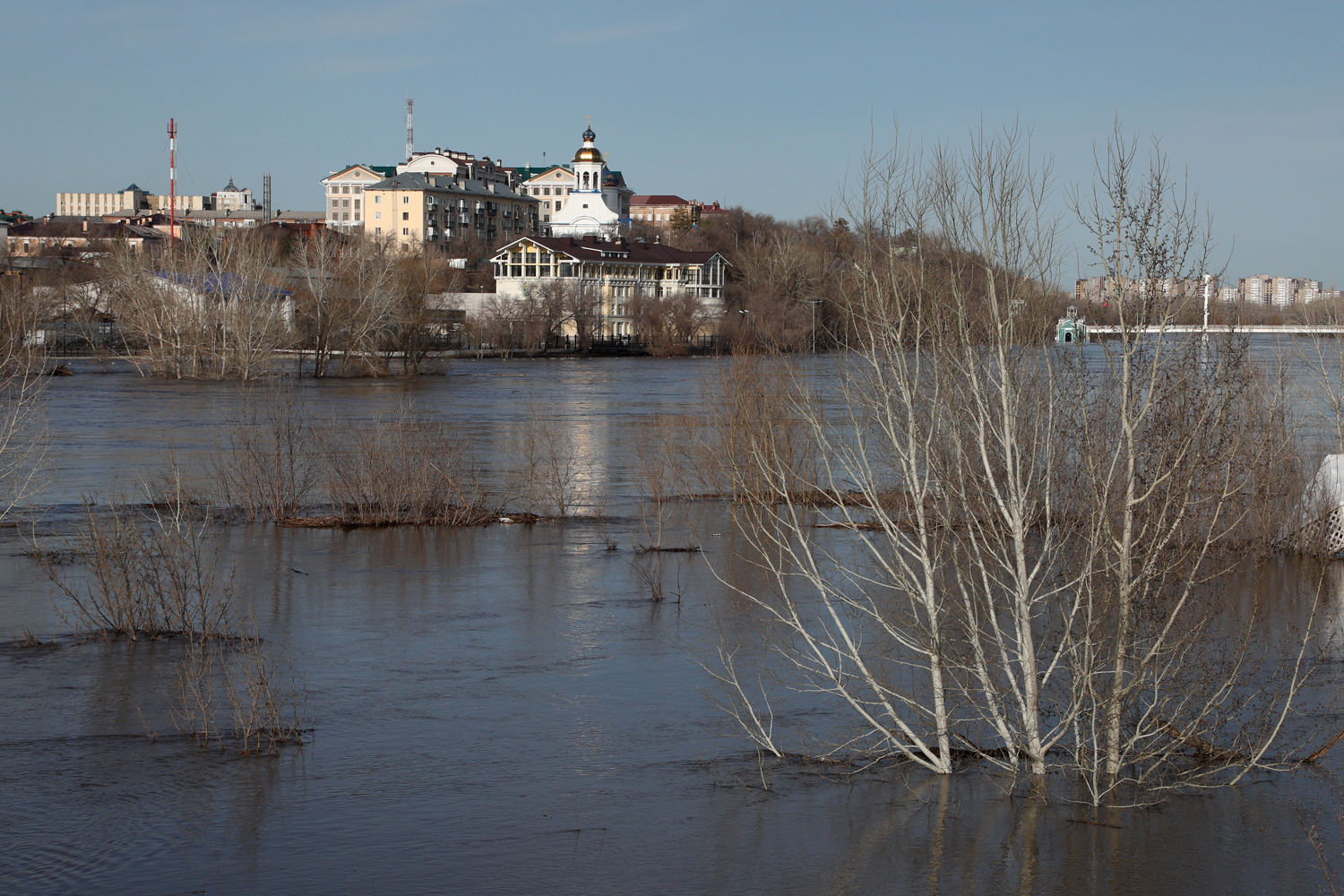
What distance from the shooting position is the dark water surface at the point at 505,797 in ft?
24.3

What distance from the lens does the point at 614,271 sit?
98.1 metres

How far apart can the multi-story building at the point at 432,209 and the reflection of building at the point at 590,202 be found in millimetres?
6264

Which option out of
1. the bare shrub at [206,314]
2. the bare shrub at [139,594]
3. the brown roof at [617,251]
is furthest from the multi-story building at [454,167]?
the bare shrub at [139,594]

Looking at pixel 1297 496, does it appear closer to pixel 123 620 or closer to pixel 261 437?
pixel 123 620

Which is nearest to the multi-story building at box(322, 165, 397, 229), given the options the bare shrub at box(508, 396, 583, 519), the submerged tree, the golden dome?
the golden dome

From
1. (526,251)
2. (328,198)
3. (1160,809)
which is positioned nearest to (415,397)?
(1160,809)

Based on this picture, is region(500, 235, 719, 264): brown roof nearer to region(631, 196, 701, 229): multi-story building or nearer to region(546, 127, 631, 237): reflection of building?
region(546, 127, 631, 237): reflection of building

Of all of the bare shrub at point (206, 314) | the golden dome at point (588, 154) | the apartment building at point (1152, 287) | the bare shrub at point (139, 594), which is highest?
the golden dome at point (588, 154)

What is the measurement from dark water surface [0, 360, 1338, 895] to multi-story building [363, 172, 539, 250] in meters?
117

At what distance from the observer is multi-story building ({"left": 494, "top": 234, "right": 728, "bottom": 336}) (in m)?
93.7

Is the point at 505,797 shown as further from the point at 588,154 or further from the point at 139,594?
the point at 588,154

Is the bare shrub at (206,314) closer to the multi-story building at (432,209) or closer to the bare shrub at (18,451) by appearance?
the bare shrub at (18,451)

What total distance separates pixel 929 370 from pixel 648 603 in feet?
20.8

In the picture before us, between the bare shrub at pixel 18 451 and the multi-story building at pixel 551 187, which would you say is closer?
the bare shrub at pixel 18 451
